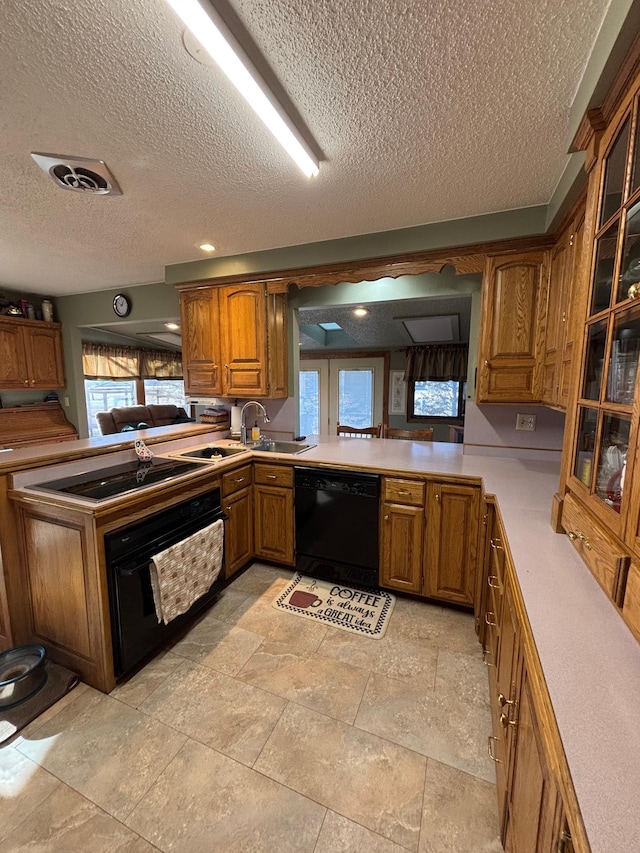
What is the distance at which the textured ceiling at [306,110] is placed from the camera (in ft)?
3.23

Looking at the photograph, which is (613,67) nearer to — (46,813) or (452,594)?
(452,594)

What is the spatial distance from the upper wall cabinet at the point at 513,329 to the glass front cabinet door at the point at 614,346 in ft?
3.41

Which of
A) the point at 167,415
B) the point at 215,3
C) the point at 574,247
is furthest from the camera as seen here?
the point at 167,415

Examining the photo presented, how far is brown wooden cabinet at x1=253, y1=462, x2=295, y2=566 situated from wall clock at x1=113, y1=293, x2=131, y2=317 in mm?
2393

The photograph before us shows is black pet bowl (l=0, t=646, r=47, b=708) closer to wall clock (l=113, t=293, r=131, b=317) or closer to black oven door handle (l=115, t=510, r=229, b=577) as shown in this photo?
black oven door handle (l=115, t=510, r=229, b=577)

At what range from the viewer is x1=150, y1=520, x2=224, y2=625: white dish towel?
5.98ft

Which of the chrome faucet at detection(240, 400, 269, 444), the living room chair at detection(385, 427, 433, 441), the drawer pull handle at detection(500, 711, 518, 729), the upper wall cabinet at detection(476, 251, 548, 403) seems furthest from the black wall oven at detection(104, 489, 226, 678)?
the living room chair at detection(385, 427, 433, 441)

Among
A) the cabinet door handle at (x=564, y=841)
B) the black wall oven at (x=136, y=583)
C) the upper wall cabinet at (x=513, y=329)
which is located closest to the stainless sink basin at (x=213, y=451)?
the black wall oven at (x=136, y=583)

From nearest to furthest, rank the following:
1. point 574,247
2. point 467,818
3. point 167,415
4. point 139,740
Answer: point 467,818, point 139,740, point 574,247, point 167,415

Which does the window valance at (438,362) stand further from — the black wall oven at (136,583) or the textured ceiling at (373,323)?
the black wall oven at (136,583)

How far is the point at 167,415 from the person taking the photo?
21.2 feet

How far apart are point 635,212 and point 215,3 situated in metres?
1.23

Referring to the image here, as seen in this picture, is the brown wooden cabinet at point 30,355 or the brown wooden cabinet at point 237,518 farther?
the brown wooden cabinet at point 30,355

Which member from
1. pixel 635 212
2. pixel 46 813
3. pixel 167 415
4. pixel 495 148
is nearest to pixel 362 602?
pixel 46 813
